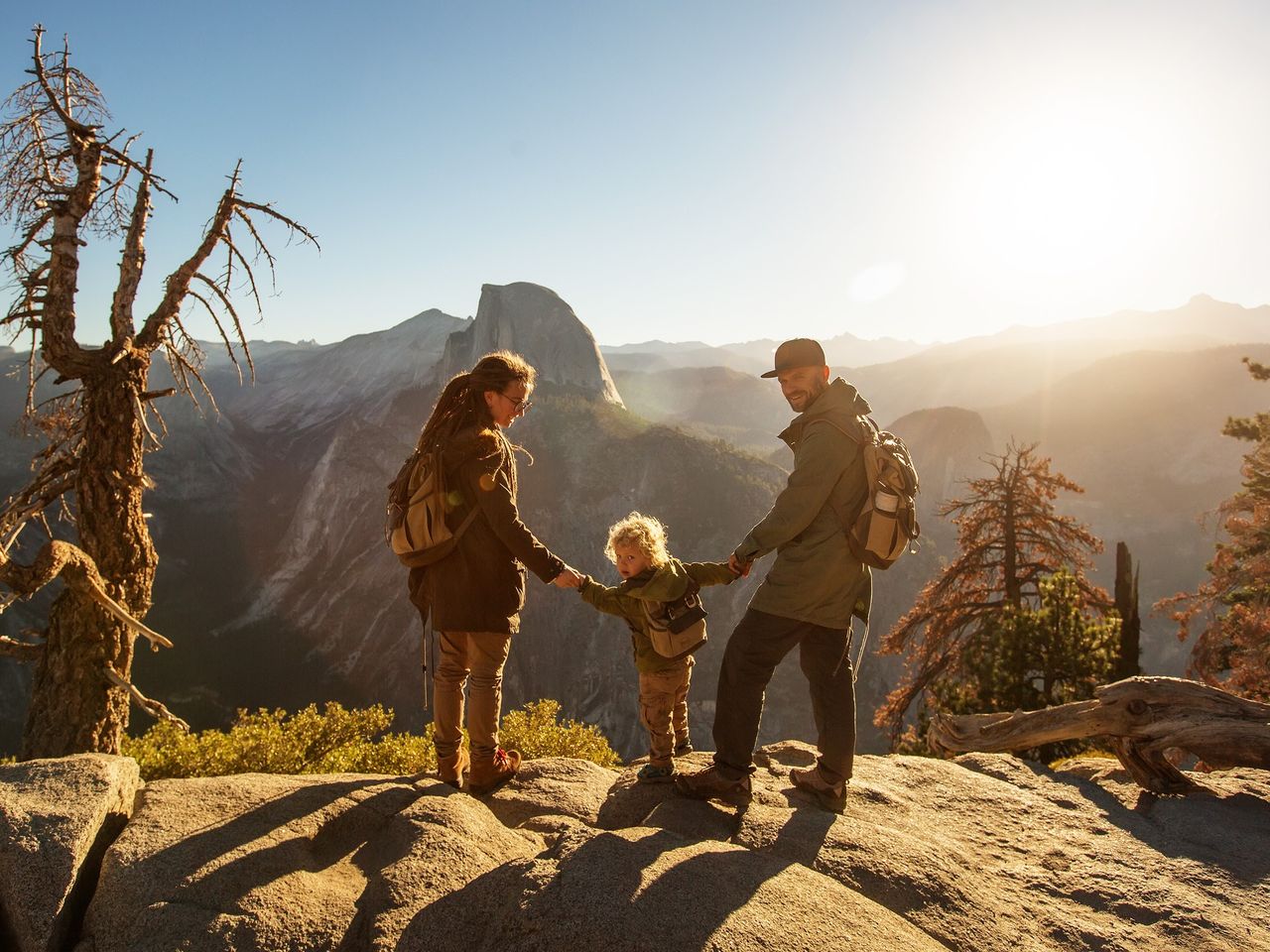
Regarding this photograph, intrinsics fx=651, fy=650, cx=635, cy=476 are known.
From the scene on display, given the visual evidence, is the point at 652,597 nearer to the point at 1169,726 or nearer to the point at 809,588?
the point at 809,588

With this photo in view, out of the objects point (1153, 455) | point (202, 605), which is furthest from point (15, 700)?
point (1153, 455)

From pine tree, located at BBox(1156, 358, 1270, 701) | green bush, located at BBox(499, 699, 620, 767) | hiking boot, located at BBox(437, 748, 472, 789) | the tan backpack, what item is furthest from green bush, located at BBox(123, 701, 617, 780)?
pine tree, located at BBox(1156, 358, 1270, 701)

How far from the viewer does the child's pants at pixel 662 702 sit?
454cm

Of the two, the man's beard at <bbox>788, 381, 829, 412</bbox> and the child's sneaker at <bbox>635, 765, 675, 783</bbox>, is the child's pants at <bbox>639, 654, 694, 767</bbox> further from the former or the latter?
the man's beard at <bbox>788, 381, 829, 412</bbox>

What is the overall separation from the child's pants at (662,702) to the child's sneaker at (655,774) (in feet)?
0.11

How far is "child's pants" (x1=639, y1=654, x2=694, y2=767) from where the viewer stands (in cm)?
454

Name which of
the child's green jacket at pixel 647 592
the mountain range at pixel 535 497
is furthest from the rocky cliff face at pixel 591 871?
the mountain range at pixel 535 497

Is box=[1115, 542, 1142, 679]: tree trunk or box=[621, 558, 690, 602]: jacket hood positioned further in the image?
box=[1115, 542, 1142, 679]: tree trunk

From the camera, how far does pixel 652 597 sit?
4230 millimetres

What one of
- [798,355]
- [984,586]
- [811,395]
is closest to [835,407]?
[811,395]

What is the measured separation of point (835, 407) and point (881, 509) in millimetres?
699

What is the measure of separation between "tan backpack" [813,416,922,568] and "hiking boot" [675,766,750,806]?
1.64 meters

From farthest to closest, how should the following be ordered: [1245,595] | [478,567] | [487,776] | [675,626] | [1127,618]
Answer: [1245,595], [1127,618], [487,776], [478,567], [675,626]

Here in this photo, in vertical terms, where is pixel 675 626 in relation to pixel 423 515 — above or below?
below
